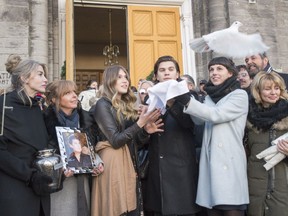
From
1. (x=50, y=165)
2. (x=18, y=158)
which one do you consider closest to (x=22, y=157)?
(x=18, y=158)

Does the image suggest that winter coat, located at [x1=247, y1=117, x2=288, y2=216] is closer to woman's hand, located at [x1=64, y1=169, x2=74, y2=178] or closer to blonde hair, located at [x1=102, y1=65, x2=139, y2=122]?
blonde hair, located at [x1=102, y1=65, x2=139, y2=122]

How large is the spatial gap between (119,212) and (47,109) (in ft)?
3.97

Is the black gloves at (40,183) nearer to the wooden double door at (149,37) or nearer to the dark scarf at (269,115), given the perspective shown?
the dark scarf at (269,115)

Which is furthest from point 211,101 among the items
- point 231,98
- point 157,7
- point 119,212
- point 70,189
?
point 157,7

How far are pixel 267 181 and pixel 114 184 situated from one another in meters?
1.42

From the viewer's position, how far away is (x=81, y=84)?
52.5 ft

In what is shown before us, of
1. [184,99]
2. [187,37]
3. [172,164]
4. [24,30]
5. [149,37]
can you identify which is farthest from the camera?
[187,37]

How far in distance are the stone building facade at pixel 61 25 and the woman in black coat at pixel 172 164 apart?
422cm

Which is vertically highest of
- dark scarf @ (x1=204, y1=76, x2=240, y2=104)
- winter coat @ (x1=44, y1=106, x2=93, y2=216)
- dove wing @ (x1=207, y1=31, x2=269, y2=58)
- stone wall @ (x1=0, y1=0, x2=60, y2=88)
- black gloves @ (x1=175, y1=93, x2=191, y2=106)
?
stone wall @ (x1=0, y1=0, x2=60, y2=88)

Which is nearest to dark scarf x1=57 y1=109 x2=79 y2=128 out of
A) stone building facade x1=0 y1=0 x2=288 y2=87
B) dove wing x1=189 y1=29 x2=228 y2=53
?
dove wing x1=189 y1=29 x2=228 y2=53

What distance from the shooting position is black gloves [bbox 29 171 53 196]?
2943 mm

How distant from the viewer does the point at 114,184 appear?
332cm

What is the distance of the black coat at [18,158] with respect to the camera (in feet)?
9.64

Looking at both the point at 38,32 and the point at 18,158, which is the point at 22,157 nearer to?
the point at 18,158
